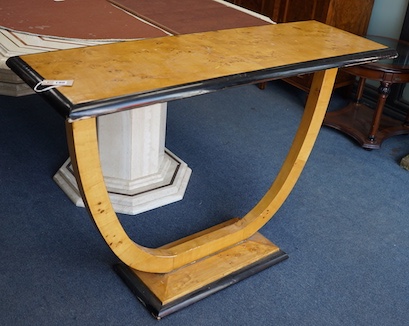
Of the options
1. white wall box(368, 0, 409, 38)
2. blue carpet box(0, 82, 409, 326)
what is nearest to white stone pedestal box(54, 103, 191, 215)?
blue carpet box(0, 82, 409, 326)

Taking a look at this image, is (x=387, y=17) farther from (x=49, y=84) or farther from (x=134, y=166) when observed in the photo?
(x=49, y=84)

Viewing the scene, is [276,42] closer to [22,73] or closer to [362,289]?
[22,73]

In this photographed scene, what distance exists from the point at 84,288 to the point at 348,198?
138 centimetres

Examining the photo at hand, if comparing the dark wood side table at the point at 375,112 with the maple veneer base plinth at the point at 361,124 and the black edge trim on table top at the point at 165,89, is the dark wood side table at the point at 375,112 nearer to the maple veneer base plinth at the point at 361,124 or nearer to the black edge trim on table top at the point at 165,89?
the maple veneer base plinth at the point at 361,124

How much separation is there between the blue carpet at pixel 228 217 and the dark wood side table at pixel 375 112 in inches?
2.8

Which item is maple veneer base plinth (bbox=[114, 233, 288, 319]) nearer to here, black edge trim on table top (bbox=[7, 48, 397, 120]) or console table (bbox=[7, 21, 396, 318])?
console table (bbox=[7, 21, 396, 318])

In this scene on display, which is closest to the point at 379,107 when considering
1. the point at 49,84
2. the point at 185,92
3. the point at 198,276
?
the point at 198,276

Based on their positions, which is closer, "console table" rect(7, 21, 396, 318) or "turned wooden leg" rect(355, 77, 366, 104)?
"console table" rect(7, 21, 396, 318)

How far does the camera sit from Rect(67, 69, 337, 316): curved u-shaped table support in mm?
1526

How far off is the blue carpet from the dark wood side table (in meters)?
0.07

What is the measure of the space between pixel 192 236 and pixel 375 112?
1.45m

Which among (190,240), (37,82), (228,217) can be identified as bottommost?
(228,217)

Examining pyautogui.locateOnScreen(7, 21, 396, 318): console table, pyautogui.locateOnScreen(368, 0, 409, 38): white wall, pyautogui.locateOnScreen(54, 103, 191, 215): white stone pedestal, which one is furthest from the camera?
pyautogui.locateOnScreen(368, 0, 409, 38): white wall

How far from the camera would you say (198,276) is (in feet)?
6.96
